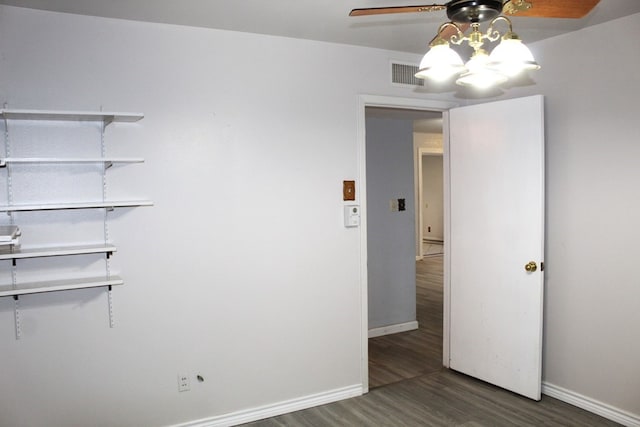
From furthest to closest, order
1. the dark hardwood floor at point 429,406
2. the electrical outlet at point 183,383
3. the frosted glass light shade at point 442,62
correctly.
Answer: the dark hardwood floor at point 429,406 → the electrical outlet at point 183,383 → the frosted glass light shade at point 442,62

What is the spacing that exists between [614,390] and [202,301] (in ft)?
8.65

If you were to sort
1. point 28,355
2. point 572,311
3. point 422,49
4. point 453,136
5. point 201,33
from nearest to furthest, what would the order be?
point 28,355 → point 201,33 → point 572,311 → point 422,49 → point 453,136

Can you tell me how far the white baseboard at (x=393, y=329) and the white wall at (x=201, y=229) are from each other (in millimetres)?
1382

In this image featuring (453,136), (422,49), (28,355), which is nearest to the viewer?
(28,355)

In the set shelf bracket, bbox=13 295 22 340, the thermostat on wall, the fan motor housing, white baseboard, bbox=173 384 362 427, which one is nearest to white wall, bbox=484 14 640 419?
the thermostat on wall

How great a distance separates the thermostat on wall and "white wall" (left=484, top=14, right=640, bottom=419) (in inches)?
52.7

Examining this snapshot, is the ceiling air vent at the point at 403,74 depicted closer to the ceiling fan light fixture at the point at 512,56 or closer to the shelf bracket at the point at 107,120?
Result: the ceiling fan light fixture at the point at 512,56

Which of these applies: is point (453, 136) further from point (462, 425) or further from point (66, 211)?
point (66, 211)

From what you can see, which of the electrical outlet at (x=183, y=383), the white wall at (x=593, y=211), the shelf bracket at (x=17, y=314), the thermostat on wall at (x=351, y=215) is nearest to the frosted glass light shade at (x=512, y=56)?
the white wall at (x=593, y=211)

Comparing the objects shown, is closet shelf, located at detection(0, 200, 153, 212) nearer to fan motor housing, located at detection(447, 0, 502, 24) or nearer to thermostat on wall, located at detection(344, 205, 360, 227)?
thermostat on wall, located at detection(344, 205, 360, 227)

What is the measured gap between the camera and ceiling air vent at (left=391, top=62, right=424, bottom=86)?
347 centimetres

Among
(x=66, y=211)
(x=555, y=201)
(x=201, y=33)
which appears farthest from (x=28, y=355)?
(x=555, y=201)

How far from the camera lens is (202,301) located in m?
2.90

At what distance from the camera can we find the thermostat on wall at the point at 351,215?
331cm
